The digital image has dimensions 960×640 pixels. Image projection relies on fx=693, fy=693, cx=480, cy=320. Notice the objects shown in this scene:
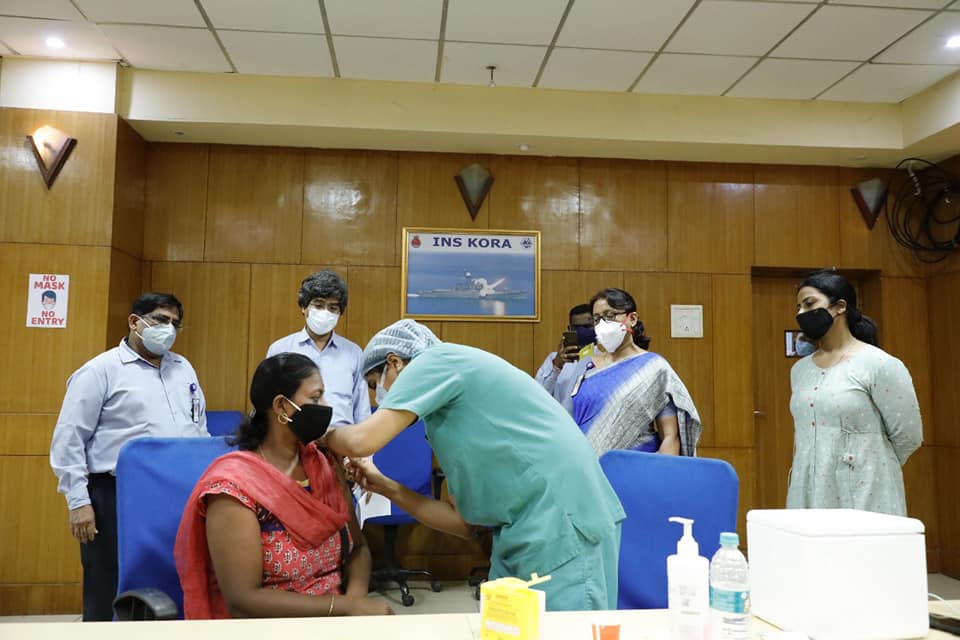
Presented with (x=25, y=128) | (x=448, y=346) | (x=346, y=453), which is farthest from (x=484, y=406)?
(x=25, y=128)

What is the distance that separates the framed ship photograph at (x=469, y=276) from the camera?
15.7ft

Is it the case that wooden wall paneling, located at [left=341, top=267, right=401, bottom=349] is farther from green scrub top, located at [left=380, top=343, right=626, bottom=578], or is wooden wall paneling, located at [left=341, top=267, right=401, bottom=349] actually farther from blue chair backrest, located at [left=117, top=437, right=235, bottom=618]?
green scrub top, located at [left=380, top=343, right=626, bottom=578]

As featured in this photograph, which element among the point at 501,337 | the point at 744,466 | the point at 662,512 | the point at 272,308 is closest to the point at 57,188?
the point at 272,308

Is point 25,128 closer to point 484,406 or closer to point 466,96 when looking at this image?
point 466,96

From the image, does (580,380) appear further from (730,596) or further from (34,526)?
(34,526)

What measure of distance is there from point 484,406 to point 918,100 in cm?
446

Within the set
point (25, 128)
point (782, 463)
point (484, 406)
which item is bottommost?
point (782, 463)

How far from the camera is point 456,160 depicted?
16.0ft

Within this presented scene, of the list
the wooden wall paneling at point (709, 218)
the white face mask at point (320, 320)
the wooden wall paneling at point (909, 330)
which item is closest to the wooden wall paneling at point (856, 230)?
the wooden wall paneling at point (909, 330)

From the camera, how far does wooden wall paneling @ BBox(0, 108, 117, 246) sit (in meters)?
4.14

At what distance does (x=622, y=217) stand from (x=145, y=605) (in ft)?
13.2

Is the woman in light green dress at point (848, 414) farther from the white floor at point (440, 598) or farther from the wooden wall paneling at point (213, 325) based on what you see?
the wooden wall paneling at point (213, 325)

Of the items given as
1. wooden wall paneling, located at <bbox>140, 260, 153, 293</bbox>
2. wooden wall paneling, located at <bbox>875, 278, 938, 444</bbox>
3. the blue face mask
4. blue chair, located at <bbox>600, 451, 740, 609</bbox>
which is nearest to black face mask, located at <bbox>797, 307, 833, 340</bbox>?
the blue face mask

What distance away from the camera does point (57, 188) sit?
163 inches
